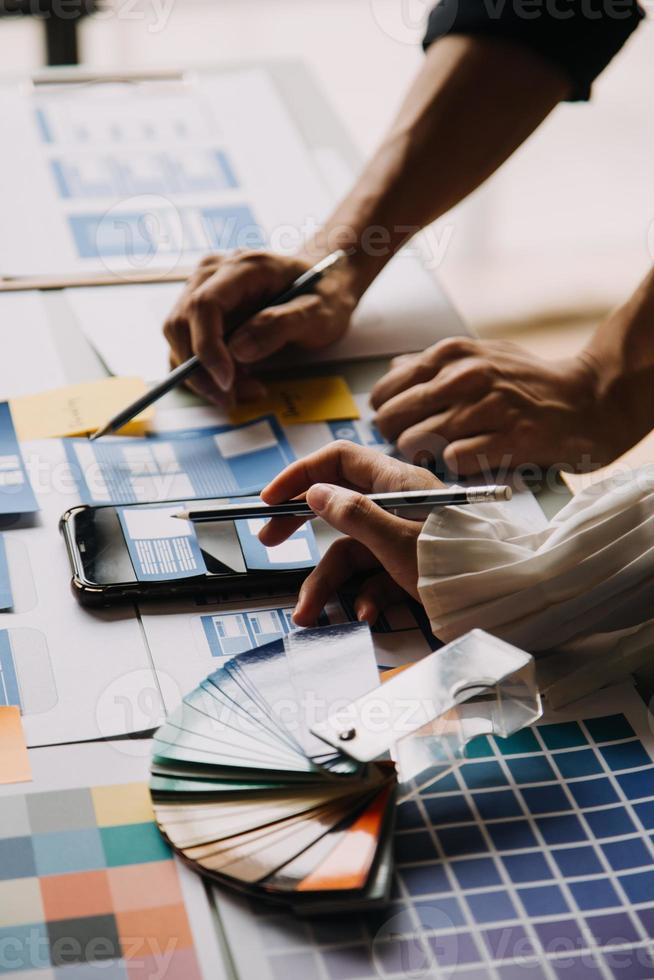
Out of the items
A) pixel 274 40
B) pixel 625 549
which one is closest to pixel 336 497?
pixel 625 549

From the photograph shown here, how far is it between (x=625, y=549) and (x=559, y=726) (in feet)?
0.49

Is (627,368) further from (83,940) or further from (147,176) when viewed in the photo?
(83,940)

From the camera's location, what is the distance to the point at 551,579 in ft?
2.94

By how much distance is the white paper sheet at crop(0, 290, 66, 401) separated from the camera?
119cm

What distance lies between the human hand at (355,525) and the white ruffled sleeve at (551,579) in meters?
0.03

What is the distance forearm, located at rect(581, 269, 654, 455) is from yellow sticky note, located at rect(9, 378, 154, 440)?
48 cm

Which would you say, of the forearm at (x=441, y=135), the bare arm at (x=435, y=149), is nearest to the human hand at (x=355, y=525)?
the bare arm at (x=435, y=149)

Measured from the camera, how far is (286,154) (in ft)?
5.39

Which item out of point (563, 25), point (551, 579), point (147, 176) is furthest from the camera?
point (147, 176)

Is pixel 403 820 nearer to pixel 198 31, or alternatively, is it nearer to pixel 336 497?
pixel 336 497

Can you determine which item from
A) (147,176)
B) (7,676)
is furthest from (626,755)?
(147,176)

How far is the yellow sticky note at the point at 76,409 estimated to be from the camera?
113 cm

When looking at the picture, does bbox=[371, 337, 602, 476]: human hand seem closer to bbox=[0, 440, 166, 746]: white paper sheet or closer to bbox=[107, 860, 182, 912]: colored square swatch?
bbox=[0, 440, 166, 746]: white paper sheet

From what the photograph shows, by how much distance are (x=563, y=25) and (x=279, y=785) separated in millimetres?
1015
